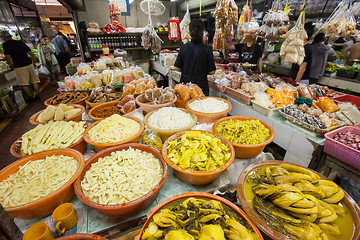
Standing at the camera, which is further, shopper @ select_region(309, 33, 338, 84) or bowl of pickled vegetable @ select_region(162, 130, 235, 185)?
shopper @ select_region(309, 33, 338, 84)

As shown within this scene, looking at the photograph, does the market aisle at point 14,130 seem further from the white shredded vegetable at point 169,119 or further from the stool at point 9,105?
the white shredded vegetable at point 169,119

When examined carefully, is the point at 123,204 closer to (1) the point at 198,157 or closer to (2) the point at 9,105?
(1) the point at 198,157

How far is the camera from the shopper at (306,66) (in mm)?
3775

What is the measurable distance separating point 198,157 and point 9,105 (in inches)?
273

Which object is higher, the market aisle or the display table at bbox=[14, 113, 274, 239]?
the display table at bbox=[14, 113, 274, 239]

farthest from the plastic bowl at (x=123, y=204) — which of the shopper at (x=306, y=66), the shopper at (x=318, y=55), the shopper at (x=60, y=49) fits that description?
the shopper at (x=60, y=49)

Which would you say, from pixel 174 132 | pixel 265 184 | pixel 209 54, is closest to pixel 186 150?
pixel 174 132

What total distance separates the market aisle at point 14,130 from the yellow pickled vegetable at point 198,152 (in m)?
4.24

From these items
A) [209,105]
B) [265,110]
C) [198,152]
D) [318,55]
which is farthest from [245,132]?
[318,55]

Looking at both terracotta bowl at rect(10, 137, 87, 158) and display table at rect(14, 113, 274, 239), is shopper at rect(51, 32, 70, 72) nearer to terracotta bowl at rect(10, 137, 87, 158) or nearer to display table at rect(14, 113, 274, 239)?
terracotta bowl at rect(10, 137, 87, 158)

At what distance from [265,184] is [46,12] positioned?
20.8 meters

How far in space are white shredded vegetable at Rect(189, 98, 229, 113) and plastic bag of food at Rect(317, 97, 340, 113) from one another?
1562 millimetres

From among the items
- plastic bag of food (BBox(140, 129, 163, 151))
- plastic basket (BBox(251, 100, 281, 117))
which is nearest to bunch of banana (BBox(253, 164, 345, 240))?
plastic bag of food (BBox(140, 129, 163, 151))

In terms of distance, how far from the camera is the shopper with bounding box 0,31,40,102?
5750 mm
